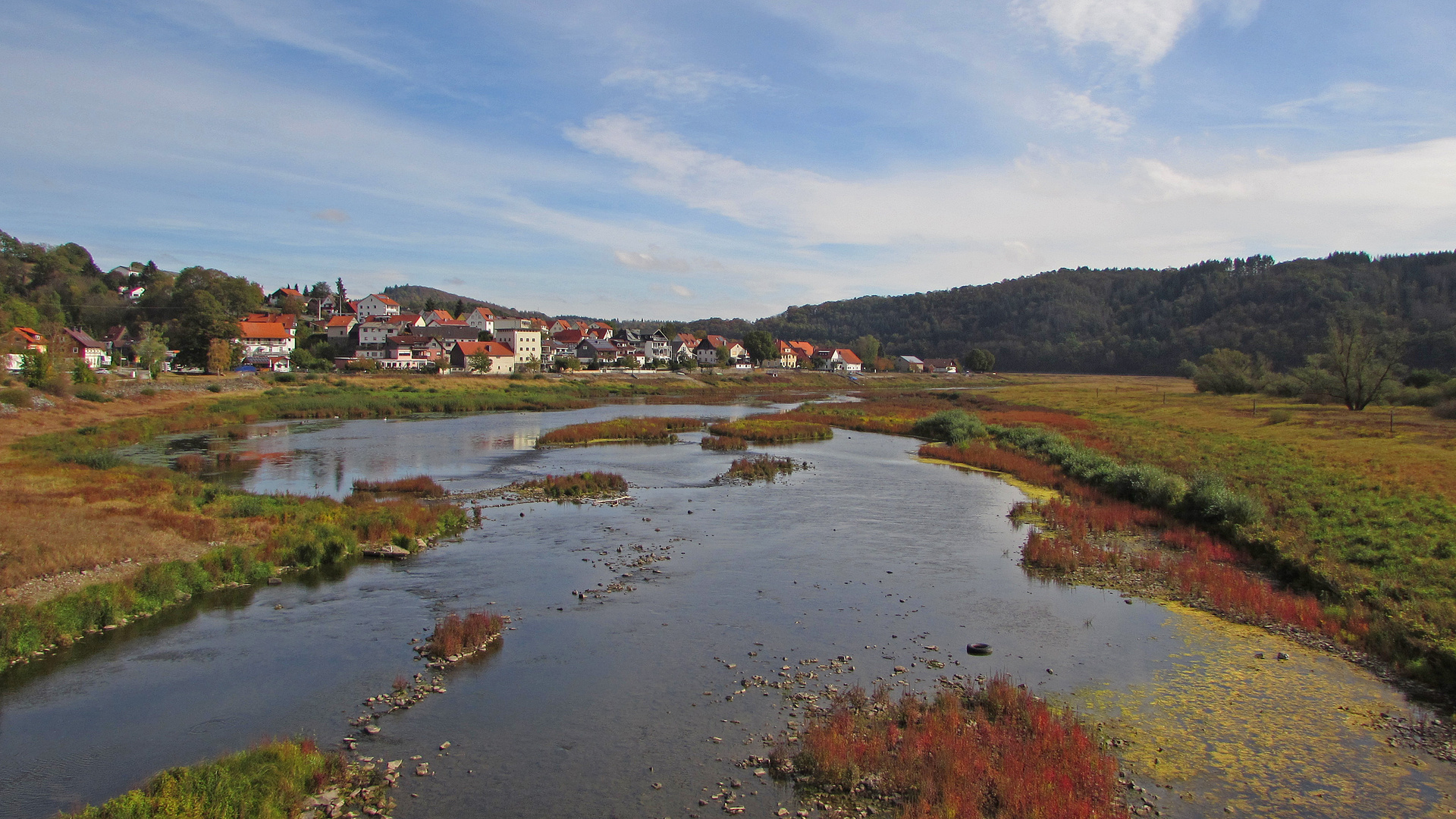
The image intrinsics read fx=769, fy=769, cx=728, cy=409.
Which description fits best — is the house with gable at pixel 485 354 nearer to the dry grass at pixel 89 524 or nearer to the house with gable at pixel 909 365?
the dry grass at pixel 89 524

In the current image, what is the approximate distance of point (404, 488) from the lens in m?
26.8

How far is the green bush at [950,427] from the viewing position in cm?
4553

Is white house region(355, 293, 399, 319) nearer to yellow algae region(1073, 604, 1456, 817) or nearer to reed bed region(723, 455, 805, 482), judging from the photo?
reed bed region(723, 455, 805, 482)

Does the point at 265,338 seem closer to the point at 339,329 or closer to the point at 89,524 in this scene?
the point at 339,329

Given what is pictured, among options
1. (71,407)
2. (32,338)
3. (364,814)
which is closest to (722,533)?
(364,814)

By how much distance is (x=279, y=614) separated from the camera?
15.1 metres

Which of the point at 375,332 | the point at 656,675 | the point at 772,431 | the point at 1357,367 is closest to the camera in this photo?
the point at 656,675

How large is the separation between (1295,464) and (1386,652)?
16.8 meters

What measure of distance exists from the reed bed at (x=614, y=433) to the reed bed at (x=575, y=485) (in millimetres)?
13299

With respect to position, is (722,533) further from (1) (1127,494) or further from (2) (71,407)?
(2) (71,407)

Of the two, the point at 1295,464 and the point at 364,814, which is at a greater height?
the point at 1295,464

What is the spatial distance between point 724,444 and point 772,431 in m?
6.46

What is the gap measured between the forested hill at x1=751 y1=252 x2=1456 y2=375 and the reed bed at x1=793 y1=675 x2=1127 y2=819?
108m

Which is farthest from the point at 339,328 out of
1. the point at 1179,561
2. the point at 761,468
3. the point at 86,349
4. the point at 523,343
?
the point at 1179,561
